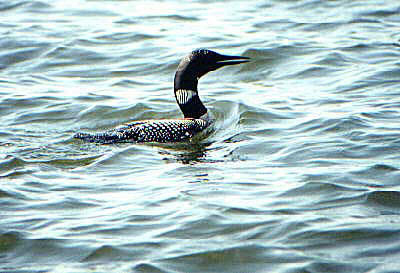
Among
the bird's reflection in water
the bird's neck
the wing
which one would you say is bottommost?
the bird's reflection in water

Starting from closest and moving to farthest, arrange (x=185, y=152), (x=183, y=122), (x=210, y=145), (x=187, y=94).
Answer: (x=185, y=152) < (x=210, y=145) < (x=183, y=122) < (x=187, y=94)

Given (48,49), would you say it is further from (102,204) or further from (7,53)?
(102,204)

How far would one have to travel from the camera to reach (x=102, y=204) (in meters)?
5.88

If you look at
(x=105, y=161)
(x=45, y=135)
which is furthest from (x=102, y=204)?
(x=45, y=135)

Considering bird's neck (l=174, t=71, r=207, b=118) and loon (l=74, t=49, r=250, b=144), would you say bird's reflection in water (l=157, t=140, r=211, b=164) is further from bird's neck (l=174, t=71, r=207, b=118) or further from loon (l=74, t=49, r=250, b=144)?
bird's neck (l=174, t=71, r=207, b=118)

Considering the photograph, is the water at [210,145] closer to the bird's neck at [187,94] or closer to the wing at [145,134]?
the wing at [145,134]

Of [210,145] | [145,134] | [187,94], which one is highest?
[187,94]

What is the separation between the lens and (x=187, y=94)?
8.50 meters

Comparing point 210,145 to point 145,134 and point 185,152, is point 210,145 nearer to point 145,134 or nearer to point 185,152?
point 185,152

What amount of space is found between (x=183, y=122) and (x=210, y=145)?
1.41ft

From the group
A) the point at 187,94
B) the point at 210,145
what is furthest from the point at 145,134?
the point at 187,94

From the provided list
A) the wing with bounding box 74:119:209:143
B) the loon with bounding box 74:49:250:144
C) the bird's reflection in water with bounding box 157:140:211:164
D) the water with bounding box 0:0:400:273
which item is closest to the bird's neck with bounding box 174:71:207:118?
the loon with bounding box 74:49:250:144

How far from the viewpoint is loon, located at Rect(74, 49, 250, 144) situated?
7668mm

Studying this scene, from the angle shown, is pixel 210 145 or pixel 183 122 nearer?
pixel 210 145
